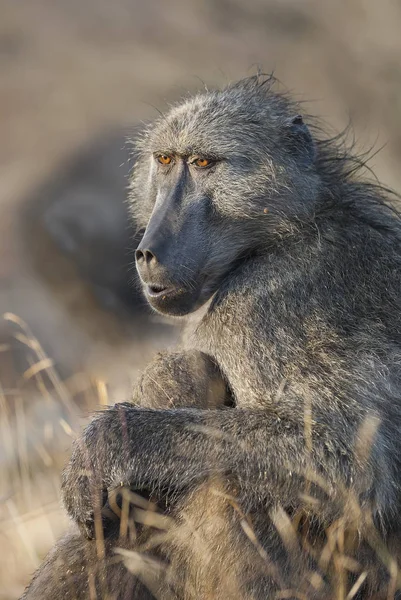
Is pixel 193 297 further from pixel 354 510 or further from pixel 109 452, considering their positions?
pixel 354 510

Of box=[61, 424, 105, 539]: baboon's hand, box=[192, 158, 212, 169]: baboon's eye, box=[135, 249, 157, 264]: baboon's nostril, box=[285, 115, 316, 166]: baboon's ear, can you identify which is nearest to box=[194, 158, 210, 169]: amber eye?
box=[192, 158, 212, 169]: baboon's eye

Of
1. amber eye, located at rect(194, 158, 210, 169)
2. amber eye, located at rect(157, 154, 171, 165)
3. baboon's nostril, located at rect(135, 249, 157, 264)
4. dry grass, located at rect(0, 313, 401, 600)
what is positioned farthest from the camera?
amber eye, located at rect(157, 154, 171, 165)

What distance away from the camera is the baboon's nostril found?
3.19 meters

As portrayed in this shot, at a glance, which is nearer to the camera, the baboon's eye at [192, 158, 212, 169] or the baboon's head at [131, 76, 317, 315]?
the baboon's head at [131, 76, 317, 315]

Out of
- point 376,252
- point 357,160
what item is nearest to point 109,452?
point 376,252

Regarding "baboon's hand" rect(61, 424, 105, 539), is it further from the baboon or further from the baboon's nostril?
the baboon's nostril

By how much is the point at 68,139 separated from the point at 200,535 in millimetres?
6715

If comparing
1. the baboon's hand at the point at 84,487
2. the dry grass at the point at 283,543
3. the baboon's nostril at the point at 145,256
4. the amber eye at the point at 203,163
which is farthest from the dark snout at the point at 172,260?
the dry grass at the point at 283,543

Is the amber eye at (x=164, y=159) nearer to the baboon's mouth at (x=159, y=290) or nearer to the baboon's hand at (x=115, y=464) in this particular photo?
the baboon's mouth at (x=159, y=290)

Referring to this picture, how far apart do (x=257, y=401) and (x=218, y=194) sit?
0.81 m

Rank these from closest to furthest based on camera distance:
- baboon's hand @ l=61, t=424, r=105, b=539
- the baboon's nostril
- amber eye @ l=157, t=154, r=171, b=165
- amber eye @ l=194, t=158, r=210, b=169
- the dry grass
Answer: the dry grass < baboon's hand @ l=61, t=424, r=105, b=539 < the baboon's nostril < amber eye @ l=194, t=158, r=210, b=169 < amber eye @ l=157, t=154, r=171, b=165

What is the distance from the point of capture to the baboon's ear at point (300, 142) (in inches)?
139

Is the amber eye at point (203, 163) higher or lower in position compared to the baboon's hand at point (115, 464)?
higher

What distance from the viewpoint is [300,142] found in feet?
11.6
